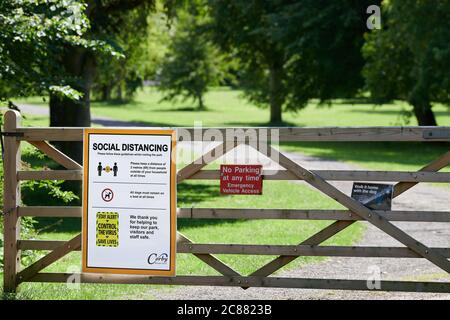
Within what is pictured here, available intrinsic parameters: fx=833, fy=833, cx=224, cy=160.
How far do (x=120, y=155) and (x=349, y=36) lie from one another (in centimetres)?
2749

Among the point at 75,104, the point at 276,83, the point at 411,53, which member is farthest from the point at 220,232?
the point at 276,83

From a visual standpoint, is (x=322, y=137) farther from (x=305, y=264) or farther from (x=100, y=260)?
(x=305, y=264)

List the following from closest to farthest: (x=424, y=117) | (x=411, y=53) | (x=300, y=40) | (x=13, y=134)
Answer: (x=13, y=134) < (x=411, y=53) < (x=300, y=40) < (x=424, y=117)

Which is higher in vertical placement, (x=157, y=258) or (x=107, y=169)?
(x=107, y=169)

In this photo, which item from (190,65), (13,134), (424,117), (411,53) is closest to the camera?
(13,134)

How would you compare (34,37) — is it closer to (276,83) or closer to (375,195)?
(375,195)

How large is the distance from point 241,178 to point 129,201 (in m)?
1.03

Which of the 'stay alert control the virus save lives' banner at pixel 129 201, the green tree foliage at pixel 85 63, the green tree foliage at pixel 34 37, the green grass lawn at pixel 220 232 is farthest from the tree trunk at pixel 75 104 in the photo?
the 'stay alert control the virus save lives' banner at pixel 129 201

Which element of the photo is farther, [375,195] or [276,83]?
[276,83]

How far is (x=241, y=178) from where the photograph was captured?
7.59 meters

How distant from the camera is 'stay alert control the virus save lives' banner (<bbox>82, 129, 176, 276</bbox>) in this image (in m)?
7.44

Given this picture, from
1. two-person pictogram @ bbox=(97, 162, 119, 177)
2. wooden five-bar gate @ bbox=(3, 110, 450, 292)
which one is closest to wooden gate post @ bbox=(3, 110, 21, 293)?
wooden five-bar gate @ bbox=(3, 110, 450, 292)

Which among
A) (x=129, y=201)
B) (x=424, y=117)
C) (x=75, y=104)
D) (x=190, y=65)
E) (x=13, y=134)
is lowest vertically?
(x=129, y=201)
